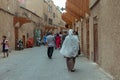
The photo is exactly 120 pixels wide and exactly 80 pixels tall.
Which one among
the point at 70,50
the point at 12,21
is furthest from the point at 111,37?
the point at 12,21

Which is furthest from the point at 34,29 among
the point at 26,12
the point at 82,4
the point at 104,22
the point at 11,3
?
the point at 104,22

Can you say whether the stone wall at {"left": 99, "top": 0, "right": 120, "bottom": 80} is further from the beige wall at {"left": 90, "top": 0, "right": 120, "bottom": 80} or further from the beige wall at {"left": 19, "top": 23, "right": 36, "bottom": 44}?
the beige wall at {"left": 19, "top": 23, "right": 36, "bottom": 44}

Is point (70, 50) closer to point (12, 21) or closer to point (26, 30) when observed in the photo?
point (12, 21)

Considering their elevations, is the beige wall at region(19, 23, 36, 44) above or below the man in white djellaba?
above

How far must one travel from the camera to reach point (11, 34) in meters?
37.2

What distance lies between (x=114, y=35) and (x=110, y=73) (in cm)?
160

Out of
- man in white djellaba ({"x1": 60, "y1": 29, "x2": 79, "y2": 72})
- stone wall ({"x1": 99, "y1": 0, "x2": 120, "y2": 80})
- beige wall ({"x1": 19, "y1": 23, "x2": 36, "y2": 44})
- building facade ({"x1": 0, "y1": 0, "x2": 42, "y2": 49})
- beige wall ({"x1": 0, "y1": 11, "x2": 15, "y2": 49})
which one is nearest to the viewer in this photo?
stone wall ({"x1": 99, "y1": 0, "x2": 120, "y2": 80})

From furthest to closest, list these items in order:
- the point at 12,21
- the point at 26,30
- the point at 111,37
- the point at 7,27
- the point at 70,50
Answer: the point at 26,30 → the point at 12,21 → the point at 7,27 → the point at 70,50 → the point at 111,37

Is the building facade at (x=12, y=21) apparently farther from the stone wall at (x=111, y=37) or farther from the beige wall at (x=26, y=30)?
the stone wall at (x=111, y=37)

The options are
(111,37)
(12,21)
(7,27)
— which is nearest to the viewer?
(111,37)

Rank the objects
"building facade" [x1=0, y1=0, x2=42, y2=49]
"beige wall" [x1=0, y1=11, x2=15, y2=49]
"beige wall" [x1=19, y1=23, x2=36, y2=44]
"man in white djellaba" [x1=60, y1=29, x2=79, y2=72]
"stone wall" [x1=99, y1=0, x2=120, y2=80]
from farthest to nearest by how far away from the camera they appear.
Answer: "beige wall" [x1=19, y1=23, x2=36, y2=44] → "building facade" [x1=0, y1=0, x2=42, y2=49] → "beige wall" [x1=0, y1=11, x2=15, y2=49] → "man in white djellaba" [x1=60, y1=29, x2=79, y2=72] → "stone wall" [x1=99, y1=0, x2=120, y2=80]

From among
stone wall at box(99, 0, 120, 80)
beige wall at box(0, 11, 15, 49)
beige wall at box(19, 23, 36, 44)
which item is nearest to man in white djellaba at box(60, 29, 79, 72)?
stone wall at box(99, 0, 120, 80)

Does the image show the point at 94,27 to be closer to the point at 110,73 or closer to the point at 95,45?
the point at 95,45

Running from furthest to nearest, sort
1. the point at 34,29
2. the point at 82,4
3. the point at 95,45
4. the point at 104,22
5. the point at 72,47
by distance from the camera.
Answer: the point at 34,29
the point at 82,4
the point at 95,45
the point at 72,47
the point at 104,22
